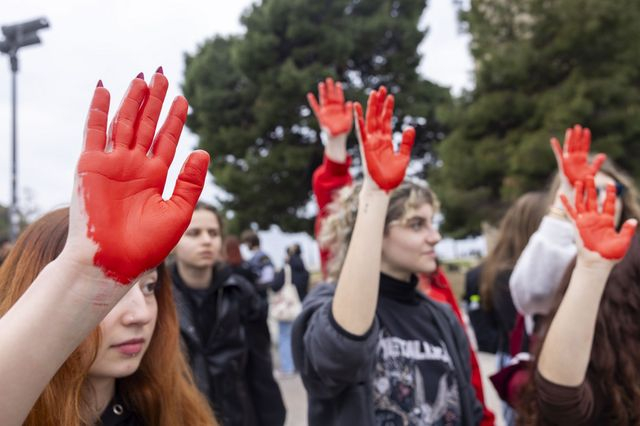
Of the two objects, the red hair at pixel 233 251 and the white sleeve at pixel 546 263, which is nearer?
the white sleeve at pixel 546 263

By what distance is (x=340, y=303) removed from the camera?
69.9 inches

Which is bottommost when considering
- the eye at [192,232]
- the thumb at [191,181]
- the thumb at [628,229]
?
the eye at [192,232]

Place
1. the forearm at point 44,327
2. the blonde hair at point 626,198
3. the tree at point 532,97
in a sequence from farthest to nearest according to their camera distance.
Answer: the tree at point 532,97 → the blonde hair at point 626,198 → the forearm at point 44,327

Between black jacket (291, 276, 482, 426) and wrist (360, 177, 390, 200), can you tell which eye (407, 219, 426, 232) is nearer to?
black jacket (291, 276, 482, 426)

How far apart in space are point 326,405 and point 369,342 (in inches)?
14.0

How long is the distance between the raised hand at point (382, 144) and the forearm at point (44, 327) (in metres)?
1.08

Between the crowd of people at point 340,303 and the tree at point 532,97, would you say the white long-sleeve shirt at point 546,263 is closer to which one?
the crowd of people at point 340,303

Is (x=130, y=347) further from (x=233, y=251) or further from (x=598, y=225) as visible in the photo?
(x=233, y=251)

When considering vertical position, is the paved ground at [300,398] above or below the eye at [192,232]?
below

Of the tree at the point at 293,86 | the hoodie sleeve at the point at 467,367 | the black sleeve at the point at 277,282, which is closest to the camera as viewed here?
the hoodie sleeve at the point at 467,367

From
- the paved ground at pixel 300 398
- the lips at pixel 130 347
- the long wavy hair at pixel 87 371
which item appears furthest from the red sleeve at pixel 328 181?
the paved ground at pixel 300 398

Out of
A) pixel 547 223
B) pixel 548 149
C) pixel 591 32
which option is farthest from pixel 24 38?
pixel 591 32

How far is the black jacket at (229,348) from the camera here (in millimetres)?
3141

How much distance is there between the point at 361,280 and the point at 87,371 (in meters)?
0.71
